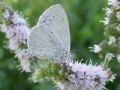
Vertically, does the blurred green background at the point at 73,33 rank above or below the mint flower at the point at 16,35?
above

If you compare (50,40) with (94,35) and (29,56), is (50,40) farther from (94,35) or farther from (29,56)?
(94,35)

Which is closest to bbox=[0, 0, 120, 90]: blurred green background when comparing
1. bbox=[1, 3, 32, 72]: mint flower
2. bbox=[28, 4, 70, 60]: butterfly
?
bbox=[1, 3, 32, 72]: mint flower

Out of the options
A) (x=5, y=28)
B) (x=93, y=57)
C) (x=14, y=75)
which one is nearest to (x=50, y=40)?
(x=5, y=28)

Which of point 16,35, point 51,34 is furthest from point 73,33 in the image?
point 51,34

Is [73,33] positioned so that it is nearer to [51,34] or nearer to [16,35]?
[16,35]

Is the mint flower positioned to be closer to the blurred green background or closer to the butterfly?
the butterfly

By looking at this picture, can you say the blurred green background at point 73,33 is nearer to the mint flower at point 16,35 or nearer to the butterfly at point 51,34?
the mint flower at point 16,35

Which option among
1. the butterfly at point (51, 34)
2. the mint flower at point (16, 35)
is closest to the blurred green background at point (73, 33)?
the mint flower at point (16, 35)
